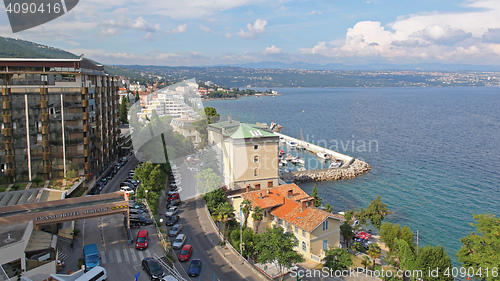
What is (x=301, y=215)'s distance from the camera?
25344mm

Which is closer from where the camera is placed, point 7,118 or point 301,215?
point 301,215

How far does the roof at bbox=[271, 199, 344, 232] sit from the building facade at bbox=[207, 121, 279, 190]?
6.92 metres

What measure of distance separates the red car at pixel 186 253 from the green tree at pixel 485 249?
16301mm

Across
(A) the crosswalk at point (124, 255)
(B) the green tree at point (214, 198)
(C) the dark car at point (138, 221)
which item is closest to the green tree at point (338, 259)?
(B) the green tree at point (214, 198)

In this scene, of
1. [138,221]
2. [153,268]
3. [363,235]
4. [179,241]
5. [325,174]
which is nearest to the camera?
[153,268]

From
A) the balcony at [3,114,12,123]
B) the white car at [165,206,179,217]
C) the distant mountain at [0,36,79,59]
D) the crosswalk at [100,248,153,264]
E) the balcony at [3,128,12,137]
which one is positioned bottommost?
the white car at [165,206,179,217]

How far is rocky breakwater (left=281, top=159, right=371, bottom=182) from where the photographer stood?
48.4 metres

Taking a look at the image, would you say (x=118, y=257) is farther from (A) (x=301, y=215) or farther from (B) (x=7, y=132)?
(B) (x=7, y=132)

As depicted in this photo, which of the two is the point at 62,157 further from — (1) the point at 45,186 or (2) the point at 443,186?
(2) the point at 443,186

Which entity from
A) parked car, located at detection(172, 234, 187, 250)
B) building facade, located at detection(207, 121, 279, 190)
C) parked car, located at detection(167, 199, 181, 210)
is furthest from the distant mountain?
parked car, located at detection(172, 234, 187, 250)

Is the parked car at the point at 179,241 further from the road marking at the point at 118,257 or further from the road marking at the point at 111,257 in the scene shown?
the road marking at the point at 111,257

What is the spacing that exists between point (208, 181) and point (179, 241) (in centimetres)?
790

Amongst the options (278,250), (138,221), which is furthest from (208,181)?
(278,250)

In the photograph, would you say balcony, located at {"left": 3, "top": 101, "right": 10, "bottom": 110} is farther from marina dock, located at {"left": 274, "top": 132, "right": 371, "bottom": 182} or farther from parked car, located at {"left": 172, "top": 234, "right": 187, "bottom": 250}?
marina dock, located at {"left": 274, "top": 132, "right": 371, "bottom": 182}
